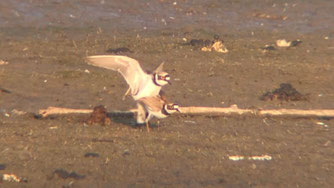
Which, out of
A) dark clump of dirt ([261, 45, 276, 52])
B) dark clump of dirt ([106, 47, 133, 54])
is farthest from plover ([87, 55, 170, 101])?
dark clump of dirt ([261, 45, 276, 52])

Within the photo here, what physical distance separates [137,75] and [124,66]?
0.21m

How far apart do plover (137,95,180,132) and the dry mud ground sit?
22 centimetres

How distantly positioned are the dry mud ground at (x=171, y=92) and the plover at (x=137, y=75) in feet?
1.69

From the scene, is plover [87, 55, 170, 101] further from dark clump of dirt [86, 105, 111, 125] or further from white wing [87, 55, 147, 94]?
dark clump of dirt [86, 105, 111, 125]

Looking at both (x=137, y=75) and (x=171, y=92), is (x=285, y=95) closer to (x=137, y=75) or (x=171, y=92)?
(x=171, y=92)

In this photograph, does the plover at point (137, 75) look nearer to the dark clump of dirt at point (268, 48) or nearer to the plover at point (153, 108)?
the plover at point (153, 108)

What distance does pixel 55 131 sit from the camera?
8.40 meters

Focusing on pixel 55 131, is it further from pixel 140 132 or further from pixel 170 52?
pixel 170 52

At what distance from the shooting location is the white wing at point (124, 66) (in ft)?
27.4

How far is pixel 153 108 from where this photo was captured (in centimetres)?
826

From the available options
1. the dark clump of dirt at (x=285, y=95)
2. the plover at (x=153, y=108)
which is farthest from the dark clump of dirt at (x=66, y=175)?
the dark clump of dirt at (x=285, y=95)

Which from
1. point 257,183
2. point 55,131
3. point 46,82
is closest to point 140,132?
point 55,131

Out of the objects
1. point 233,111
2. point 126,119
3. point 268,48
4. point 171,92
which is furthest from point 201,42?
point 126,119

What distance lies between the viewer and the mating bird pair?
8312mm
